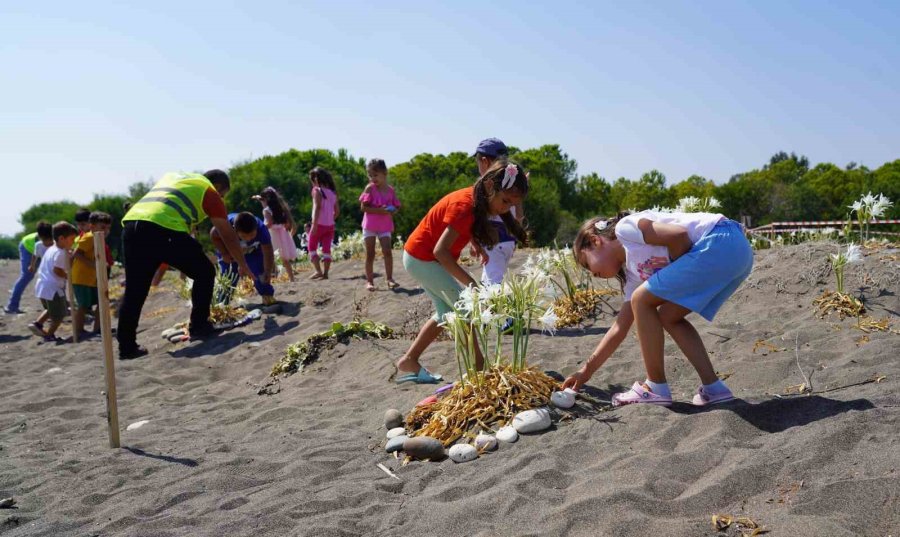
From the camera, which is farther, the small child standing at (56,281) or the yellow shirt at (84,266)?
the small child standing at (56,281)

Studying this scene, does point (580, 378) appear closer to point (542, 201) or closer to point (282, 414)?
point (282, 414)

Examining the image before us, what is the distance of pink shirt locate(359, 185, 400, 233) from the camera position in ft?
28.8

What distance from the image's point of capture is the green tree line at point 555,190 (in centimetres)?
2036

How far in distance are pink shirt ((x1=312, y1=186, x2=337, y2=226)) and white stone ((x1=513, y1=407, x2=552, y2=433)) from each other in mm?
6863

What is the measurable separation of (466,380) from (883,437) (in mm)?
1955

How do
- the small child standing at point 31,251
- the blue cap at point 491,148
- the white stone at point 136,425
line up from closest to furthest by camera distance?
the white stone at point 136,425, the blue cap at point 491,148, the small child standing at point 31,251

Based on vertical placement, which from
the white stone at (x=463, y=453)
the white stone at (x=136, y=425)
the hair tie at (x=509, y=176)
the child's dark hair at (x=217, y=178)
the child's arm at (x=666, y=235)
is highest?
the child's dark hair at (x=217, y=178)

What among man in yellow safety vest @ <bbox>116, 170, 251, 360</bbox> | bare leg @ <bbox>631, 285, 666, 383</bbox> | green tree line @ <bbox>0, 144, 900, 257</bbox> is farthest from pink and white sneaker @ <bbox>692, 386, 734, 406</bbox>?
green tree line @ <bbox>0, 144, 900, 257</bbox>

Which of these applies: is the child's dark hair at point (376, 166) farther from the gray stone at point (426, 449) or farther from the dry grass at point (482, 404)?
the gray stone at point (426, 449)

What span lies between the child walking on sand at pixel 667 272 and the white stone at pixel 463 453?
79 centimetres

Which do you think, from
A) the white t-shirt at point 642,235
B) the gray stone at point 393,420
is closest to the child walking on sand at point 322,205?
the gray stone at point 393,420

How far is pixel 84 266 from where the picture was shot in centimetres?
910

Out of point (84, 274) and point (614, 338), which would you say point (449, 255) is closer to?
point (614, 338)

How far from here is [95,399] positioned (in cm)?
582
